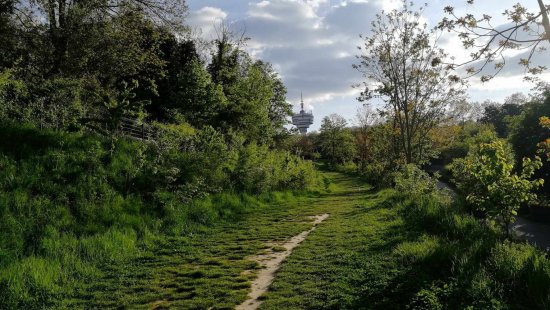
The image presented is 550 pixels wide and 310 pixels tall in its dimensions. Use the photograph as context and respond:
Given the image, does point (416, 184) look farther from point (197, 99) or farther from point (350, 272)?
point (197, 99)

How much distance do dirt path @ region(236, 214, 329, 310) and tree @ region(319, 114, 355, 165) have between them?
54.1 meters

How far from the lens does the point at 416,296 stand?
5391 millimetres

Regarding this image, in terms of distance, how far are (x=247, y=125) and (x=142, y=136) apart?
11.8 metres

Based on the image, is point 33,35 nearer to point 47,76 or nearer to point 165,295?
point 47,76

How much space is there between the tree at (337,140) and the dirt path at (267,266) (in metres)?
54.1

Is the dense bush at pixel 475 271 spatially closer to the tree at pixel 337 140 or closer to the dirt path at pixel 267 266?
the dirt path at pixel 267 266

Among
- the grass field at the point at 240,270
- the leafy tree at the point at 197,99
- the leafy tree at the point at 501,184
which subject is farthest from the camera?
the leafy tree at the point at 197,99

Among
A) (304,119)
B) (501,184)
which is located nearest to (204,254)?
(501,184)

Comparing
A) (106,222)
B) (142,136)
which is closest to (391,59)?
(142,136)

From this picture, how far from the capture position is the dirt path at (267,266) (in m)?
5.69

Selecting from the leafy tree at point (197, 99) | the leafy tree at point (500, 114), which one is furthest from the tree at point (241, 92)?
the leafy tree at point (500, 114)

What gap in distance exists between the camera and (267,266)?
299 inches

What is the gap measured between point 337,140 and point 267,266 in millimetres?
59061

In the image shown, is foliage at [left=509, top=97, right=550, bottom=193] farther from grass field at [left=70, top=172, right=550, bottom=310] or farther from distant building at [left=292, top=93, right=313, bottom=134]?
distant building at [left=292, top=93, right=313, bottom=134]
